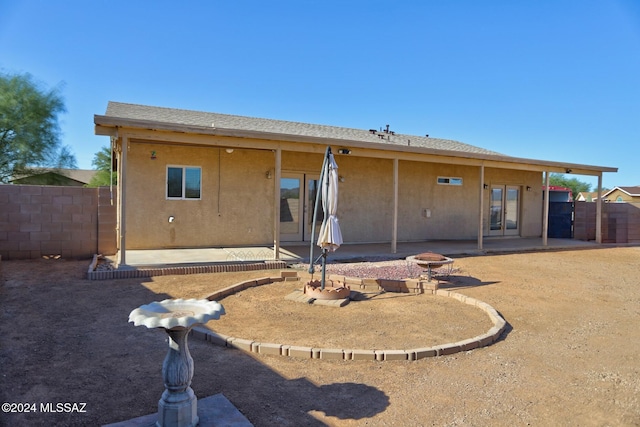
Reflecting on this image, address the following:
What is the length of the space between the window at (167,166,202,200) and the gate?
46.9 ft

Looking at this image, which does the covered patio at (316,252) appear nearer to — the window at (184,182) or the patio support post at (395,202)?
the patio support post at (395,202)

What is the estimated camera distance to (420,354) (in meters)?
4.04

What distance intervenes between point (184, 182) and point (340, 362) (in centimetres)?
815

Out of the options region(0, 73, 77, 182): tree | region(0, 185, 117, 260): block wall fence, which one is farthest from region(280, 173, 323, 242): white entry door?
region(0, 73, 77, 182): tree

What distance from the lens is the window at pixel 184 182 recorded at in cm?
1062

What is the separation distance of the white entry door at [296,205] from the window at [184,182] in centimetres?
237

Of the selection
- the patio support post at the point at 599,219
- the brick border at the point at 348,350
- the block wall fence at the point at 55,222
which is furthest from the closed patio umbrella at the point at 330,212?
the patio support post at the point at 599,219

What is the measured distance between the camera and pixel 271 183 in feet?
38.5

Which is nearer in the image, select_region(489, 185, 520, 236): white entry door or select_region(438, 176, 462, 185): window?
select_region(438, 176, 462, 185): window

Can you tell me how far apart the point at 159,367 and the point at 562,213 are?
1732 centimetres

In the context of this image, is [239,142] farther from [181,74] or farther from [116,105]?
[181,74]

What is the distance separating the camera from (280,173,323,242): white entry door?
38.8 feet

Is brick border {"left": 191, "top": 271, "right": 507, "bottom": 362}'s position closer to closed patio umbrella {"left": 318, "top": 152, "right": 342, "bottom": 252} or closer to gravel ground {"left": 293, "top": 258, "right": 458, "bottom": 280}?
closed patio umbrella {"left": 318, "top": 152, "right": 342, "bottom": 252}

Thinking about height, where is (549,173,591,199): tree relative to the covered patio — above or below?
above
